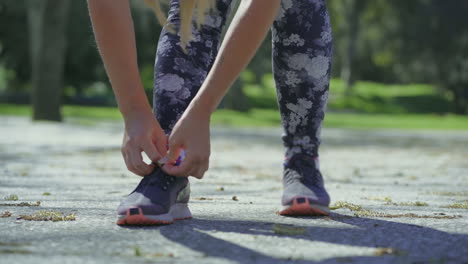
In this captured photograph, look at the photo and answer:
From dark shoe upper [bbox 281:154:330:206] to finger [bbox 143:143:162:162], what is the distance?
1.72 ft

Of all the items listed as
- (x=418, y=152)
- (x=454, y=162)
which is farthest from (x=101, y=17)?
(x=418, y=152)

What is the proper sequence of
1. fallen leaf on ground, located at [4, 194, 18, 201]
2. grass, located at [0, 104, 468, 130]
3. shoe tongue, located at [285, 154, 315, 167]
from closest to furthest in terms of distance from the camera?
1. shoe tongue, located at [285, 154, 315, 167]
2. fallen leaf on ground, located at [4, 194, 18, 201]
3. grass, located at [0, 104, 468, 130]

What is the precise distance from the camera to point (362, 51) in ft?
133

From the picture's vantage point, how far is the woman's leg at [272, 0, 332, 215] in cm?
236

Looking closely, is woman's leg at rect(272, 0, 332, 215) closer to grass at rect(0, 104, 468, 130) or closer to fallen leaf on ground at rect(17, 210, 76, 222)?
fallen leaf on ground at rect(17, 210, 76, 222)

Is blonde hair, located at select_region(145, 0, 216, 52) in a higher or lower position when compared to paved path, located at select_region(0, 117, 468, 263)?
higher

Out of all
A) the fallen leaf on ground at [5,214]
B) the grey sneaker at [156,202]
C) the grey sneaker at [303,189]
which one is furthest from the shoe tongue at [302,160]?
the fallen leaf on ground at [5,214]

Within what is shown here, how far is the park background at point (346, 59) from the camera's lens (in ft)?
64.8

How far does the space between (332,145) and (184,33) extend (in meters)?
6.32

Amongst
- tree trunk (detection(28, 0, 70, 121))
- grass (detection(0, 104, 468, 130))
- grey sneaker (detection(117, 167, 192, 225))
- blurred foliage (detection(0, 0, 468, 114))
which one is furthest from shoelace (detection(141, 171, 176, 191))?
blurred foliage (detection(0, 0, 468, 114))

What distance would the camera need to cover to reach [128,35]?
1.99 m

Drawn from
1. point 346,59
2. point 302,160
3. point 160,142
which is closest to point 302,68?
point 302,160

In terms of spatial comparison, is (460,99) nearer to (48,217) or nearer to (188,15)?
(188,15)

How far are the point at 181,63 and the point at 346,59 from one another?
32.2m
